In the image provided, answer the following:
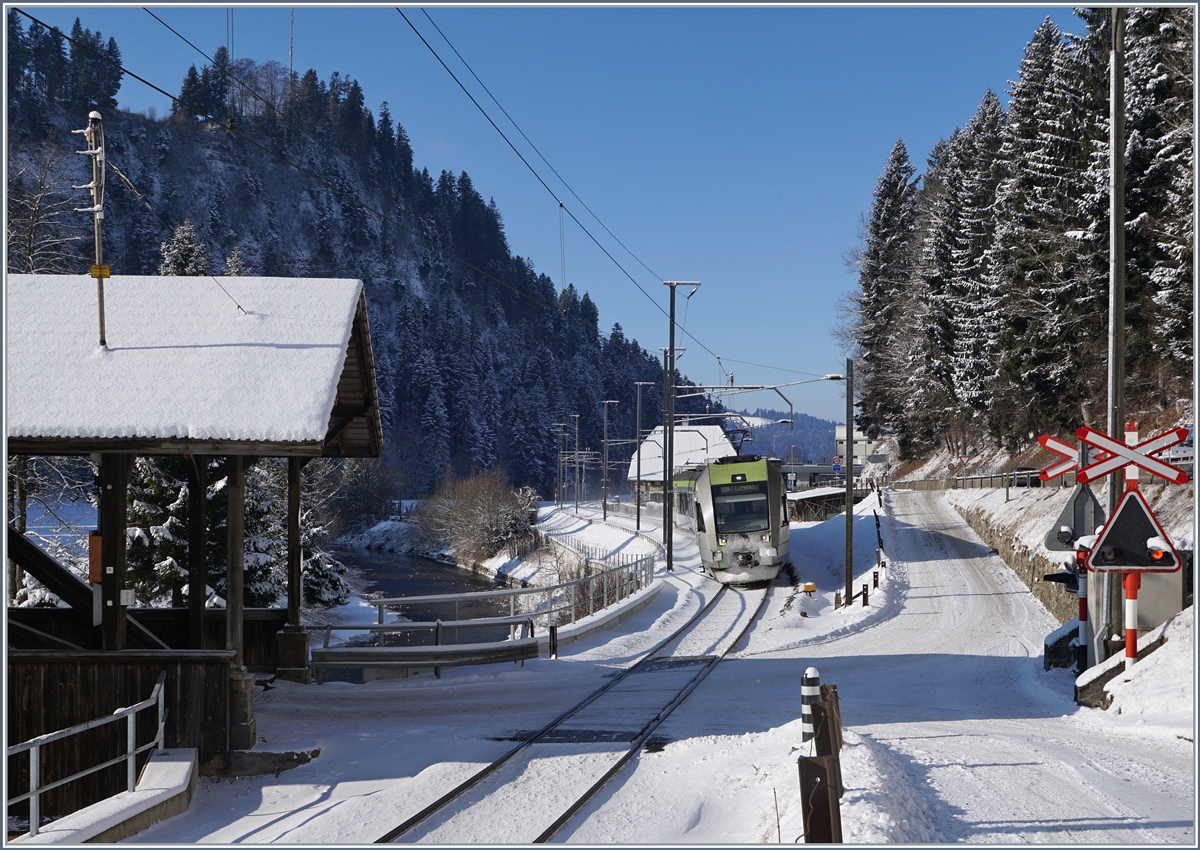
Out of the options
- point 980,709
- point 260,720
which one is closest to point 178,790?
point 260,720

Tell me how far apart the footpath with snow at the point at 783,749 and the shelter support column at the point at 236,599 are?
0.54 meters

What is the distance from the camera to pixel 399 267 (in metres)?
196

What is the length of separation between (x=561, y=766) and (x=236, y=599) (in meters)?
4.75

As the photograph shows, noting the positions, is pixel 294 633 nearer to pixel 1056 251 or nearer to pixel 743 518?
pixel 743 518

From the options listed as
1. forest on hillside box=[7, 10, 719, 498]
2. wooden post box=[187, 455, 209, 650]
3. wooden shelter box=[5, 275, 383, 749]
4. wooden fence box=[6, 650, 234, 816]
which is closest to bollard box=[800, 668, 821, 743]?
wooden shelter box=[5, 275, 383, 749]

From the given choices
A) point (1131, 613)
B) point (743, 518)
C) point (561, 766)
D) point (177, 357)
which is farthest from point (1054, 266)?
point (177, 357)

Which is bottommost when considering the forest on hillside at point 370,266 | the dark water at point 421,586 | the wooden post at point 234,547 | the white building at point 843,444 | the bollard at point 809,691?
the dark water at point 421,586

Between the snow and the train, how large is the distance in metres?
17.6

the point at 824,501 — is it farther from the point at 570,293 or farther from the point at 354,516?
the point at 570,293

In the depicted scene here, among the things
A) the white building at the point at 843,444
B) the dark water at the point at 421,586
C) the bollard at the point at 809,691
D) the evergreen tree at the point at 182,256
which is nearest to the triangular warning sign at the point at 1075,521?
the bollard at the point at 809,691

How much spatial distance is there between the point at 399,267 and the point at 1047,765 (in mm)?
196307

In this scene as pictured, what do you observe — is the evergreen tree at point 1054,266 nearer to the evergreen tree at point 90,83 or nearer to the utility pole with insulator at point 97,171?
the utility pole with insulator at point 97,171

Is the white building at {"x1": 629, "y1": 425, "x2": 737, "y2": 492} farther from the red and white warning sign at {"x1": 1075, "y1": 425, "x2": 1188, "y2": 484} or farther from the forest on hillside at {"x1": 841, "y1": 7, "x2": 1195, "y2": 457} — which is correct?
the red and white warning sign at {"x1": 1075, "y1": 425, "x2": 1188, "y2": 484}

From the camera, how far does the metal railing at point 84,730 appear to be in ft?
24.1
